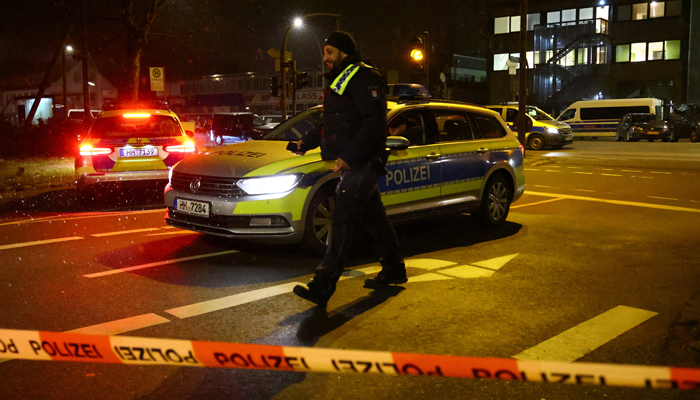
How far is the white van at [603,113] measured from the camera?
3481cm

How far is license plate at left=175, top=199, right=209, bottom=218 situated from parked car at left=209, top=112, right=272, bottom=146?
27421 millimetres

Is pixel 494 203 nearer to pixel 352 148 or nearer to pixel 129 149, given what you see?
pixel 352 148

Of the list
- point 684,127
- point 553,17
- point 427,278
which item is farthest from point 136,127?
point 553,17

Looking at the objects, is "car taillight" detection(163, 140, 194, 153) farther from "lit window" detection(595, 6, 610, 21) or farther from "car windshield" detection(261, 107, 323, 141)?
"lit window" detection(595, 6, 610, 21)

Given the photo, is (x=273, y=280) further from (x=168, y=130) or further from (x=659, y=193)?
(x=659, y=193)

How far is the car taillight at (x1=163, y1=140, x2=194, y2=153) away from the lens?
1031 cm

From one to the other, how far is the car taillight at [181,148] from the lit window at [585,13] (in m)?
45.8

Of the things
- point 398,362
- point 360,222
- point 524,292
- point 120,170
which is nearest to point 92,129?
point 120,170

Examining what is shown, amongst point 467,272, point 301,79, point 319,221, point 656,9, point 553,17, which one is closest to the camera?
point 467,272

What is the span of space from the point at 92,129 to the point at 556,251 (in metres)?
7.08


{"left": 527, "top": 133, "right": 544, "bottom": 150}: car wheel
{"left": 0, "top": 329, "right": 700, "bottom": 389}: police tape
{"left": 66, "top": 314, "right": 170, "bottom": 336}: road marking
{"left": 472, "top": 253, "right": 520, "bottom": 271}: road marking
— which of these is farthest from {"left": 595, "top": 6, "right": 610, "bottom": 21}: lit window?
{"left": 0, "top": 329, "right": 700, "bottom": 389}: police tape

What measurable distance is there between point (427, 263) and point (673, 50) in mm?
48143

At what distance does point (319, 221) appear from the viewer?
639 centimetres

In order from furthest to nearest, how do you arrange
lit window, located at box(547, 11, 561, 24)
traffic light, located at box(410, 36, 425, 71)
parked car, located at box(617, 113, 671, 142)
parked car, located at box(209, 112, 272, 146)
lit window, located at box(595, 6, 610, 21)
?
lit window, located at box(547, 11, 561, 24)
lit window, located at box(595, 6, 610, 21)
parked car, located at box(209, 112, 272, 146)
parked car, located at box(617, 113, 671, 142)
traffic light, located at box(410, 36, 425, 71)
